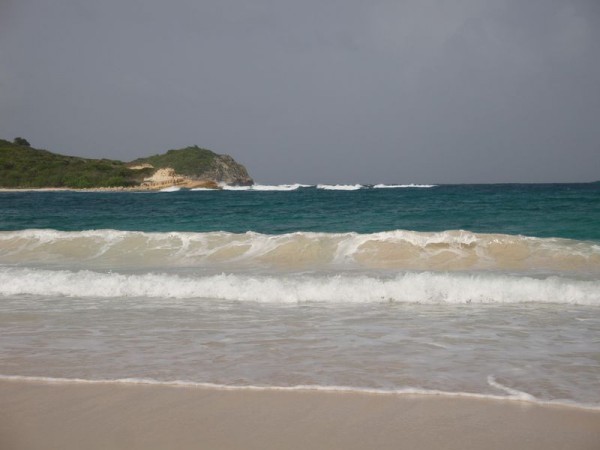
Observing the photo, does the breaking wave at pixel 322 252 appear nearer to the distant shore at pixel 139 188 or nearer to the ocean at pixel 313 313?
the ocean at pixel 313 313

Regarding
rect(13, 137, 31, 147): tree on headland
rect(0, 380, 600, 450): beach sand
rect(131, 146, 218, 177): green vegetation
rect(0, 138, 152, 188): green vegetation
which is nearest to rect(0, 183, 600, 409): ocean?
rect(0, 380, 600, 450): beach sand

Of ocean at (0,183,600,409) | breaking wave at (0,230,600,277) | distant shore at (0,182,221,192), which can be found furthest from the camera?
distant shore at (0,182,221,192)

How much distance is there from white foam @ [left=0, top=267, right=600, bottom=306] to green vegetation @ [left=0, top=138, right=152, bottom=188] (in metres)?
75.1

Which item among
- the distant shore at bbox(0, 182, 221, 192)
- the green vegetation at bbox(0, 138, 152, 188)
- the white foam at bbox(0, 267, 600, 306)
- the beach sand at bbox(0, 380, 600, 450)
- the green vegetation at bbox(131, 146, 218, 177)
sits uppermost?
the green vegetation at bbox(131, 146, 218, 177)

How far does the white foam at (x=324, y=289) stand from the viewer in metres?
8.66

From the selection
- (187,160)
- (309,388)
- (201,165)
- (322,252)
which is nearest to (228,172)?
(201,165)

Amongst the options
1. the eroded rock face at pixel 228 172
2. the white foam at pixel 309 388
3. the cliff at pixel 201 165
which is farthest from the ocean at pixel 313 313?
the eroded rock face at pixel 228 172

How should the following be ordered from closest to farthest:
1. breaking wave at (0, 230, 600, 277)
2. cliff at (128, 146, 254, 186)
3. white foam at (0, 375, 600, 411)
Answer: white foam at (0, 375, 600, 411) < breaking wave at (0, 230, 600, 277) < cliff at (128, 146, 254, 186)

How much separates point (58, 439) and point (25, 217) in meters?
27.5

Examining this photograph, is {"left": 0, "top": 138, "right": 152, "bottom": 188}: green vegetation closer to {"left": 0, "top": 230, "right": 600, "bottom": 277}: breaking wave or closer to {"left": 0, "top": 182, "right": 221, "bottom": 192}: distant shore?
{"left": 0, "top": 182, "right": 221, "bottom": 192}: distant shore

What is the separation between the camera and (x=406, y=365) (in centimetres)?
515

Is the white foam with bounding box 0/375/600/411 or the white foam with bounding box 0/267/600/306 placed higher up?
the white foam with bounding box 0/267/600/306

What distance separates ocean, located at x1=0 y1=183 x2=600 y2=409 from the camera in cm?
494

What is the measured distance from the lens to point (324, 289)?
29.8 ft
